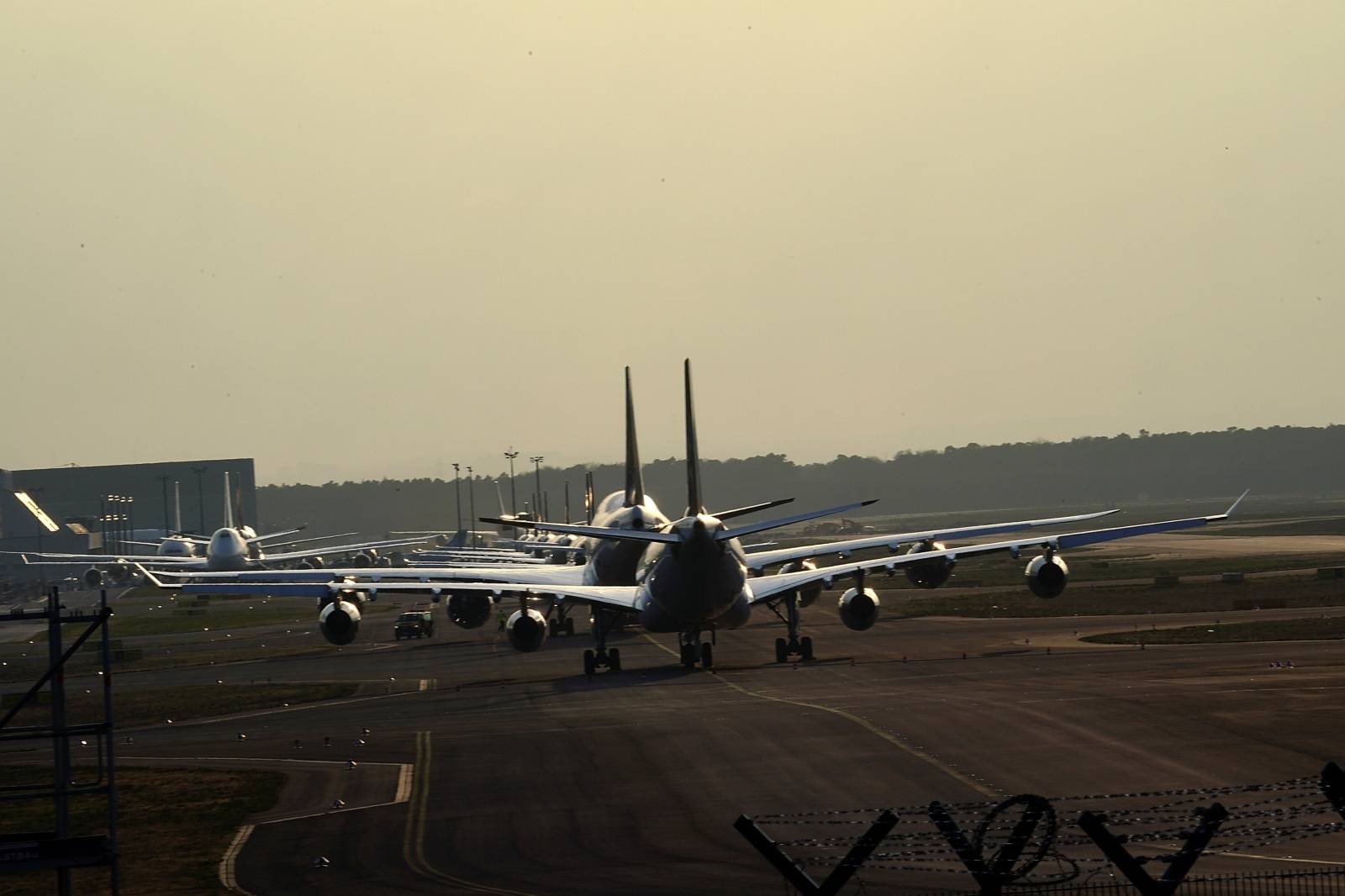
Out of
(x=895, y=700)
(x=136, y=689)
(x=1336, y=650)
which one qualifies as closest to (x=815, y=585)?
(x=895, y=700)

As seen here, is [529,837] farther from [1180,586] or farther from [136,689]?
[1180,586]

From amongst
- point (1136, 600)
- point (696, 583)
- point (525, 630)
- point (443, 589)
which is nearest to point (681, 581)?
point (696, 583)

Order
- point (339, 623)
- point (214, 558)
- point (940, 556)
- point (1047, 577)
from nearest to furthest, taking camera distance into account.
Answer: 1. point (339, 623)
2. point (1047, 577)
3. point (940, 556)
4. point (214, 558)

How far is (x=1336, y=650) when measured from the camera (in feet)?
192

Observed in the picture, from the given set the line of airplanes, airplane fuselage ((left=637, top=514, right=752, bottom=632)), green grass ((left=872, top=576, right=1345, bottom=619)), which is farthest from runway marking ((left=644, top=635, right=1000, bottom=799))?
green grass ((left=872, top=576, right=1345, bottom=619))

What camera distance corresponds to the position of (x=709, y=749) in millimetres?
43031

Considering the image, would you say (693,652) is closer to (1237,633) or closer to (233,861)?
(1237,633)

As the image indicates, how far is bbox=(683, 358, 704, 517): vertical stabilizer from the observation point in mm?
58938

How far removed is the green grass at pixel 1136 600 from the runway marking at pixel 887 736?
107ft

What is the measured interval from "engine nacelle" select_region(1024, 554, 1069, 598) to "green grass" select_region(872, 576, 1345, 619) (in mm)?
17891

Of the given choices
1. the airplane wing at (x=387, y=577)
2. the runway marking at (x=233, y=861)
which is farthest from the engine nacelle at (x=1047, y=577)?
the runway marking at (x=233, y=861)

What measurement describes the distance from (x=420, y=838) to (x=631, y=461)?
46.1 meters

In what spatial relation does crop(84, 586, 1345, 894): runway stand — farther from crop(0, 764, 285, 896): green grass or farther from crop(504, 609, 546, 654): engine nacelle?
crop(504, 609, 546, 654): engine nacelle

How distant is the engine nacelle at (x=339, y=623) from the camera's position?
62.2 m
